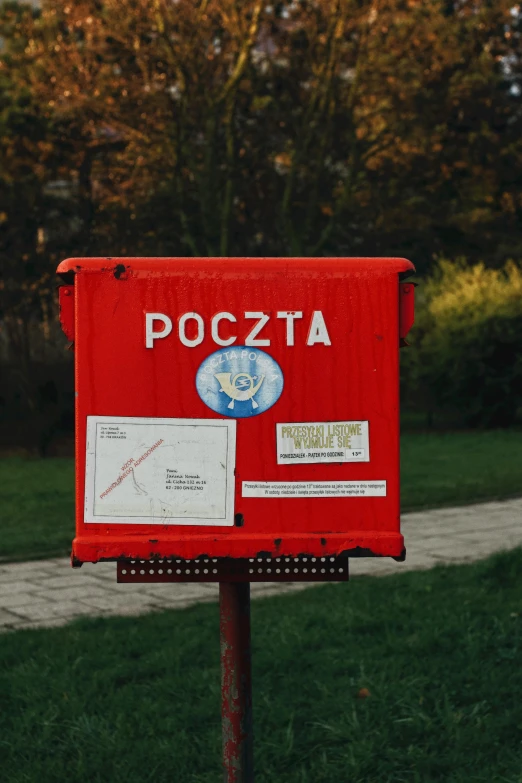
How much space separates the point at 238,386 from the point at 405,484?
383 inches

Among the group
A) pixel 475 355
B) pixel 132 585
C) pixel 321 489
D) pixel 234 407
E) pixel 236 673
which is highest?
pixel 234 407

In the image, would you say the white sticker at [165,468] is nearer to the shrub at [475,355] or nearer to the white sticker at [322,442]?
the white sticker at [322,442]

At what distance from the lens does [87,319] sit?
244cm

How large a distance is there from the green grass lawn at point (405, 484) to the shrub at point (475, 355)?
8.21ft

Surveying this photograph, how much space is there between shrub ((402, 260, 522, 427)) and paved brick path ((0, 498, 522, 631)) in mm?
11363

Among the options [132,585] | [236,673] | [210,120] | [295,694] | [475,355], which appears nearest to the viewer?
[236,673]

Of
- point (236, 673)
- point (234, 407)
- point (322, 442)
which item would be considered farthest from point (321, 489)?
point (236, 673)

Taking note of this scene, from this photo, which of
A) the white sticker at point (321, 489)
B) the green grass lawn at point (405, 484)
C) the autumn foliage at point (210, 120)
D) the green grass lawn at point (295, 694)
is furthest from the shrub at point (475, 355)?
the white sticker at point (321, 489)

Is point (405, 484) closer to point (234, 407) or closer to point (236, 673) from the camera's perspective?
point (236, 673)

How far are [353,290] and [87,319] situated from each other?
568mm

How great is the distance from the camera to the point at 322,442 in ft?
7.91

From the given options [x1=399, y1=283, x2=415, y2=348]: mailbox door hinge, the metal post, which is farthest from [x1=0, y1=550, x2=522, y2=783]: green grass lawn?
[x1=399, y1=283, x2=415, y2=348]: mailbox door hinge

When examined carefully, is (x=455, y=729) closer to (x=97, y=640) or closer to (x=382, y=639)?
(x=382, y=639)

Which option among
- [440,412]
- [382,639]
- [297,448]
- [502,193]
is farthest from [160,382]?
[502,193]
